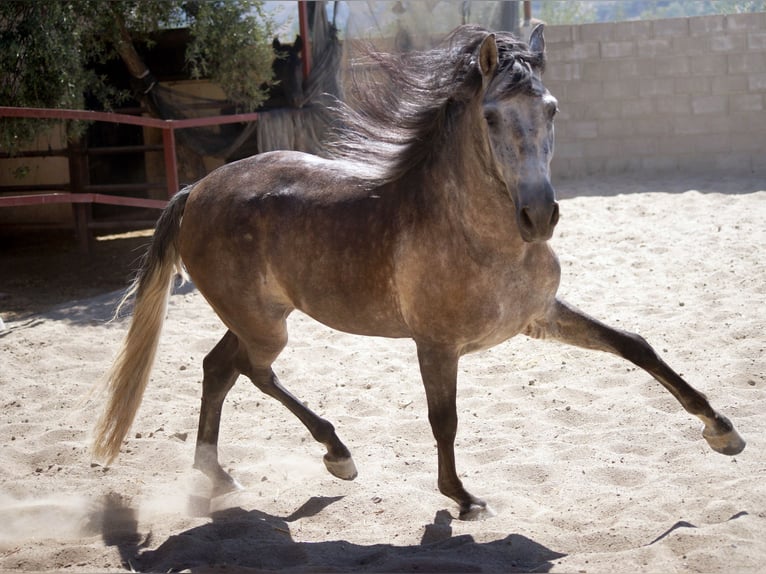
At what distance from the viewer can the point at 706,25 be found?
34.3ft

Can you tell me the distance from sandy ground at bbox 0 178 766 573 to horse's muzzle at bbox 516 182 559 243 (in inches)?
43.2

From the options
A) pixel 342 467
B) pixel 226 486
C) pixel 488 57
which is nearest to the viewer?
pixel 488 57

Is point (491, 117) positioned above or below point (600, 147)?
above

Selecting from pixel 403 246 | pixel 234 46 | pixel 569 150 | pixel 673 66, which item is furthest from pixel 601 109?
pixel 403 246

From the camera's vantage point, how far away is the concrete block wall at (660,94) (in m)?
10.4

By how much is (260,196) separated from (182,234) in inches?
19.9

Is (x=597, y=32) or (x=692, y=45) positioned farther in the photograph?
(x=597, y=32)

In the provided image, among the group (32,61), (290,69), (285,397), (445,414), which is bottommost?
(285,397)

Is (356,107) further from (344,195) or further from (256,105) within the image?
(256,105)

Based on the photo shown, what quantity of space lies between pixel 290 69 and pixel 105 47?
213cm

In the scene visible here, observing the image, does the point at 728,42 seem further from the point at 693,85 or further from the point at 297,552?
the point at 297,552

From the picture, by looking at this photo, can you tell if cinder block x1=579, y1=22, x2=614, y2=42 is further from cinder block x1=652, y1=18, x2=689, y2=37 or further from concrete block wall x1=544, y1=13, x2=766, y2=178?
cinder block x1=652, y1=18, x2=689, y2=37

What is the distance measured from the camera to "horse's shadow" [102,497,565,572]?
2.93 metres

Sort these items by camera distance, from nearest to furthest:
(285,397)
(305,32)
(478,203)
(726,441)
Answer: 1. (478,203)
2. (726,441)
3. (285,397)
4. (305,32)
